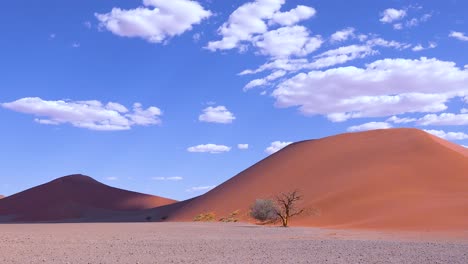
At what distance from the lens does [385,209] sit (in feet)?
172

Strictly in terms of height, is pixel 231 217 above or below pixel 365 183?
below

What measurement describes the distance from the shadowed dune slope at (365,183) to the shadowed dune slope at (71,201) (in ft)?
95.1

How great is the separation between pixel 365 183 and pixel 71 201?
64605 millimetres

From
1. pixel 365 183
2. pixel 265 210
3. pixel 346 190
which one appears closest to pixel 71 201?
pixel 346 190

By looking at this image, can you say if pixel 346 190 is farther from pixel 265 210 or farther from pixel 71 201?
pixel 71 201

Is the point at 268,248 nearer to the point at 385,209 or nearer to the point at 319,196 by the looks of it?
the point at 385,209

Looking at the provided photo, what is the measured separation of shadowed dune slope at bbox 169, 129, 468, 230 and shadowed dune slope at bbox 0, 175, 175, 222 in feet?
95.1

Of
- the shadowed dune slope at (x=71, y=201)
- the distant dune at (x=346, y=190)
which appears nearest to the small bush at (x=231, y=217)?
the distant dune at (x=346, y=190)

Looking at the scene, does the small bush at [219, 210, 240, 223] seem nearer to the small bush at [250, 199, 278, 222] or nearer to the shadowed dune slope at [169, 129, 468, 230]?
the shadowed dune slope at [169, 129, 468, 230]

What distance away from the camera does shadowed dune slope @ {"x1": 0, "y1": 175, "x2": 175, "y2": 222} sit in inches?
4102

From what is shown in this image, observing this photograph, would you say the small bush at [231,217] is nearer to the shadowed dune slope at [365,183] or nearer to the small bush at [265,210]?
the shadowed dune slope at [365,183]

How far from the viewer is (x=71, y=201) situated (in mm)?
111125

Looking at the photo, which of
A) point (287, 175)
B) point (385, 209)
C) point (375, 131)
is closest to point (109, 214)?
point (287, 175)

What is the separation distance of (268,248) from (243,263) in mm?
6305
